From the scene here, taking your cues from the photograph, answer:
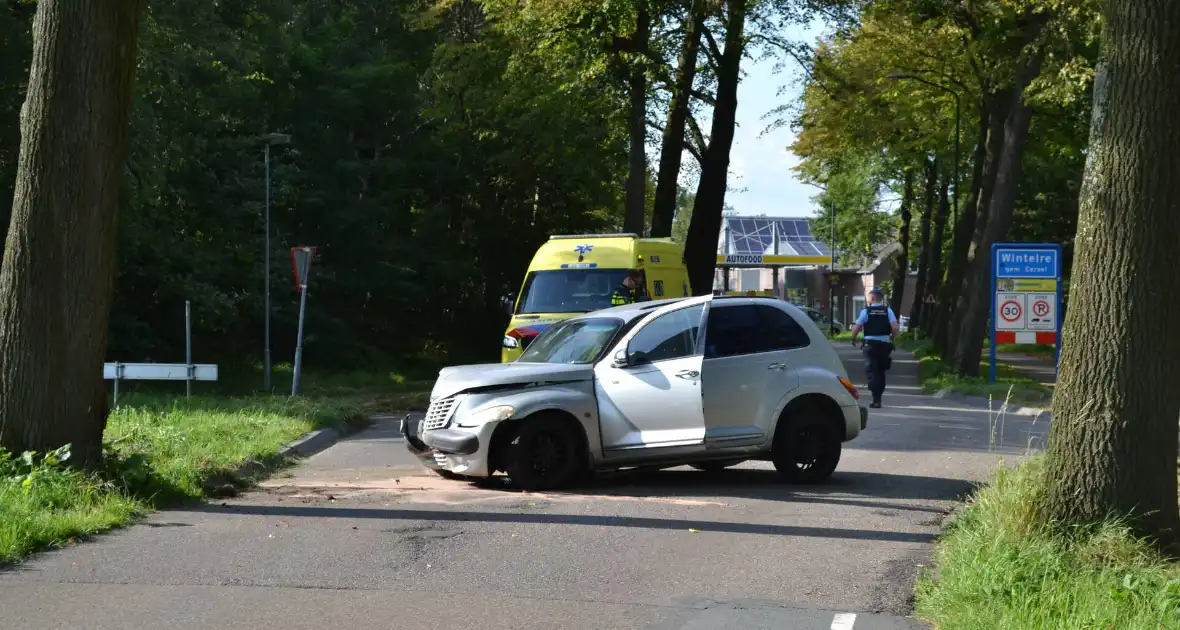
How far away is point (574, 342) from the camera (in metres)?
13.5

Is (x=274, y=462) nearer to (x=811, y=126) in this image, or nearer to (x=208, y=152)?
(x=208, y=152)

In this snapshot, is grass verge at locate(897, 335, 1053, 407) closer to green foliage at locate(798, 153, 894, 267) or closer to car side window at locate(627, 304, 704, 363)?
car side window at locate(627, 304, 704, 363)

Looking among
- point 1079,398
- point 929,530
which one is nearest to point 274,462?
point 929,530

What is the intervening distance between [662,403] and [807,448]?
56.2 inches

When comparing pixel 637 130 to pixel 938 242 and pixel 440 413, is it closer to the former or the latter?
pixel 440 413

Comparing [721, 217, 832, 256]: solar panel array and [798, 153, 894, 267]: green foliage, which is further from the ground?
[721, 217, 832, 256]: solar panel array

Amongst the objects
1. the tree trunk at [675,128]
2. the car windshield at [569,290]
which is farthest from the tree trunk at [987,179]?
the car windshield at [569,290]

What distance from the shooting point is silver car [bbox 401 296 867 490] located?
1247cm

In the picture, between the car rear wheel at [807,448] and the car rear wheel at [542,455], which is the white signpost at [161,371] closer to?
the car rear wheel at [542,455]

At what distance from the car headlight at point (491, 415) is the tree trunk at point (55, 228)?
10.3 feet

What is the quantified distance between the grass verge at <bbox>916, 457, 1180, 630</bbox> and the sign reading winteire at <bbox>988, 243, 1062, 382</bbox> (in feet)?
63.4

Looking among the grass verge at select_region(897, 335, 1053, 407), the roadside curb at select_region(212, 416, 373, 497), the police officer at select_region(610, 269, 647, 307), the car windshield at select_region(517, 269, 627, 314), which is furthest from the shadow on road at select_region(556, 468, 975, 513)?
the car windshield at select_region(517, 269, 627, 314)

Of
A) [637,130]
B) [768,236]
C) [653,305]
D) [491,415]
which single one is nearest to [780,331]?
[653,305]

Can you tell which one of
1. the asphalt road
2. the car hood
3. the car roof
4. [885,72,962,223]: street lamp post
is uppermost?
[885,72,962,223]: street lamp post
